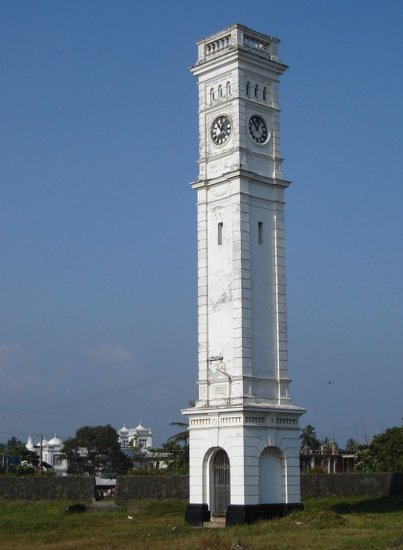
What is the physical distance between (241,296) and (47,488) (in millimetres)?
21881

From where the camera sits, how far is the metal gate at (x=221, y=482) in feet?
115

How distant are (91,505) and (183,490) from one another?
4.77 m

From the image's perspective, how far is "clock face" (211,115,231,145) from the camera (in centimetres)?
3738

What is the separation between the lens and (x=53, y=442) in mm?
119000

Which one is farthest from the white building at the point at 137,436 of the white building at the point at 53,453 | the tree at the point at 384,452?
the tree at the point at 384,452

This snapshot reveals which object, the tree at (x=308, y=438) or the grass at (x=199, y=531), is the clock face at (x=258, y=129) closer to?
the grass at (x=199, y=531)

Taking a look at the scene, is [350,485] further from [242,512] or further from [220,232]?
[220,232]

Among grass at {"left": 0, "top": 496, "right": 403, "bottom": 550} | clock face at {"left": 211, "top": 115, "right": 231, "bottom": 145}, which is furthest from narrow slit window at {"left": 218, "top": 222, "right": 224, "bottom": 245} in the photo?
grass at {"left": 0, "top": 496, "right": 403, "bottom": 550}

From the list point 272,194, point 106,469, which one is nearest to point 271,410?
point 272,194

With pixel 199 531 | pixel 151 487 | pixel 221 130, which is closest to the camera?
pixel 199 531

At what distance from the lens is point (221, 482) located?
35.4 m

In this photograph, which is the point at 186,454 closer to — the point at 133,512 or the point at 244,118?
the point at 133,512

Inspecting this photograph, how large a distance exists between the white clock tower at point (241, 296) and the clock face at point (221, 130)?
0.05 meters

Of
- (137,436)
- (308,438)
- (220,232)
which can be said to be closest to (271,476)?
(220,232)
